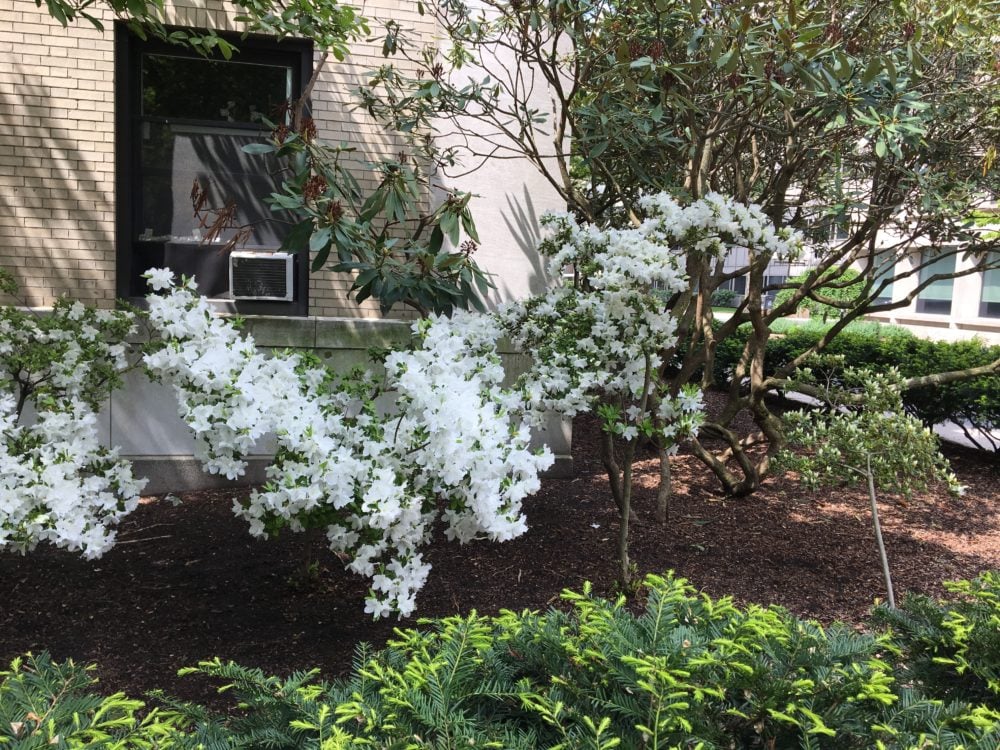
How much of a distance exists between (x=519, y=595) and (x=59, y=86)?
17.2 feet

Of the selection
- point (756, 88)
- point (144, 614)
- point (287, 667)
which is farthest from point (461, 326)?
point (756, 88)

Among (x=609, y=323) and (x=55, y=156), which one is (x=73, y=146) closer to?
(x=55, y=156)

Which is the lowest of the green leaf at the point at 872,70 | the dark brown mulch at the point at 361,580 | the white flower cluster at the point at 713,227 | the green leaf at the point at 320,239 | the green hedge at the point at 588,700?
the dark brown mulch at the point at 361,580

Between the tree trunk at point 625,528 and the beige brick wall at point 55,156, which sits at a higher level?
the beige brick wall at point 55,156

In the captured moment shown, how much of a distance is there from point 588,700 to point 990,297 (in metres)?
26.2

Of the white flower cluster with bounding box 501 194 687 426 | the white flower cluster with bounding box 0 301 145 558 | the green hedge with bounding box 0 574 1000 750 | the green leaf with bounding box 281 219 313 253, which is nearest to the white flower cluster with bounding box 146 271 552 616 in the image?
the white flower cluster with bounding box 501 194 687 426

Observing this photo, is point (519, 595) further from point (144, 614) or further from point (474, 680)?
point (474, 680)

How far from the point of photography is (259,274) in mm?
6633

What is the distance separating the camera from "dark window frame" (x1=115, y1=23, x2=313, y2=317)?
626cm

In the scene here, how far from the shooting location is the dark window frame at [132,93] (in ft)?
20.5

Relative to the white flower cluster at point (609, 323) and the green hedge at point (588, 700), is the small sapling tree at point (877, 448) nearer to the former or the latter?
the white flower cluster at point (609, 323)

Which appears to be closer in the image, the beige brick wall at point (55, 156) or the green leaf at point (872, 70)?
the green leaf at point (872, 70)

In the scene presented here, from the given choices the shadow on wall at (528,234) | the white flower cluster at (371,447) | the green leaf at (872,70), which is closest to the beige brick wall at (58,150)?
the shadow on wall at (528,234)

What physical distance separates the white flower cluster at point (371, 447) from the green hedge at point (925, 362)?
486cm
